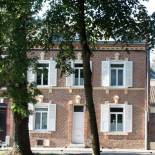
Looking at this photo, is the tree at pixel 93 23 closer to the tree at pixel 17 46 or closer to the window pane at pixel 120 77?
the tree at pixel 17 46

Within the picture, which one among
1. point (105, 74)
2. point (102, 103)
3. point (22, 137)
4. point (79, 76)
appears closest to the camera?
point (22, 137)

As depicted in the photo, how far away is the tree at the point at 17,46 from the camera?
1820 cm

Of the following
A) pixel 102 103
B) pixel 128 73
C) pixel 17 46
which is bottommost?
pixel 102 103

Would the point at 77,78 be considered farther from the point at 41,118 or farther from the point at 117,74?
the point at 41,118

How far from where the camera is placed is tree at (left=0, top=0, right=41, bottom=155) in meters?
18.2

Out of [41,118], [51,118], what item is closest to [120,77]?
[51,118]

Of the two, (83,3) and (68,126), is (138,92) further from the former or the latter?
(83,3)

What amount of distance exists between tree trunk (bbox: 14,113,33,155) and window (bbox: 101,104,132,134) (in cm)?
1296

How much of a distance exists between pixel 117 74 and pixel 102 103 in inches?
84.8

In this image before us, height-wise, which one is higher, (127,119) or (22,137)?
(127,119)

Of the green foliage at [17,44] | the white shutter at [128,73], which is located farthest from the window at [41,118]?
the green foliage at [17,44]

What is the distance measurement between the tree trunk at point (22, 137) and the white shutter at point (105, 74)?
13.1 m

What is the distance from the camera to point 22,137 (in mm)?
24234

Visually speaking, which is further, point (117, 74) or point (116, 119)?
point (117, 74)
